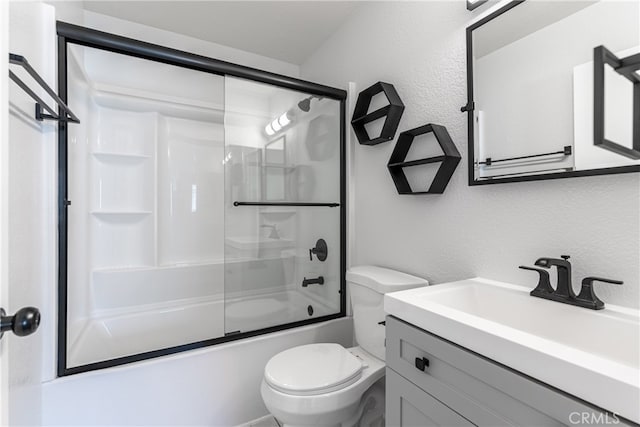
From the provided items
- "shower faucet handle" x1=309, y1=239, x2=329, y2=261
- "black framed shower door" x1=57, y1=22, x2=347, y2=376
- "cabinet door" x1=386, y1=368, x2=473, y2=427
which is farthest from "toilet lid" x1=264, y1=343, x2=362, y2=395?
"shower faucet handle" x1=309, y1=239, x2=329, y2=261

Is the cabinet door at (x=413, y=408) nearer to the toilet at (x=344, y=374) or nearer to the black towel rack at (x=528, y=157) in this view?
the toilet at (x=344, y=374)

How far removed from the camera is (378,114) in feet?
5.55

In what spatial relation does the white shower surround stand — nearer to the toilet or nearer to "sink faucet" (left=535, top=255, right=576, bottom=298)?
the toilet

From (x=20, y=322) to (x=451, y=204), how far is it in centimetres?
141

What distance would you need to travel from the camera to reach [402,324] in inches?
38.4

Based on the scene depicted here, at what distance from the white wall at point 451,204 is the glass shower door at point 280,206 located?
23 cm

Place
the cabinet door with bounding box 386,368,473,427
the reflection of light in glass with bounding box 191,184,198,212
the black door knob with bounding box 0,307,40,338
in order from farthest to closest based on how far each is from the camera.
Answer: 1. the reflection of light in glass with bounding box 191,184,198,212
2. the cabinet door with bounding box 386,368,473,427
3. the black door knob with bounding box 0,307,40,338

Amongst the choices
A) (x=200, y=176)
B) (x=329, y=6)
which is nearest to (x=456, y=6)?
(x=329, y=6)

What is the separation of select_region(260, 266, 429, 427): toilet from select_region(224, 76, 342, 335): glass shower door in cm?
48

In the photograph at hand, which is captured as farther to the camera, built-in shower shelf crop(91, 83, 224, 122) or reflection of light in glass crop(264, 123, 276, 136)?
built-in shower shelf crop(91, 83, 224, 122)

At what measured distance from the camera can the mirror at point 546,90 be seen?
86 centimetres

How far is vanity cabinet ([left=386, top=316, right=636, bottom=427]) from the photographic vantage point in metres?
0.60

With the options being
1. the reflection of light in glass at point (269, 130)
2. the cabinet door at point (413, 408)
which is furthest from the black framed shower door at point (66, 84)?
the cabinet door at point (413, 408)

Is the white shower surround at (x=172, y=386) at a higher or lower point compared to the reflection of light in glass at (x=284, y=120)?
lower
